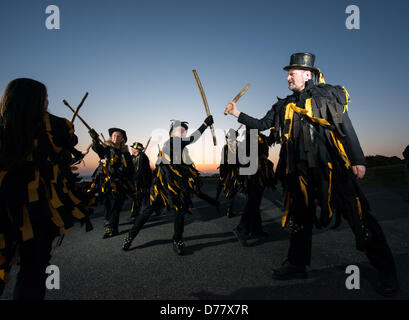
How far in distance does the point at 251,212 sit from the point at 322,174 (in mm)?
1757

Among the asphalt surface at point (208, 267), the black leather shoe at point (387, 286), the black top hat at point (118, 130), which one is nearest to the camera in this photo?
the black leather shoe at point (387, 286)

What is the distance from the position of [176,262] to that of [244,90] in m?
2.30

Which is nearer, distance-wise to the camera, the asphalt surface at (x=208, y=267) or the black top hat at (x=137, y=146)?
the asphalt surface at (x=208, y=267)

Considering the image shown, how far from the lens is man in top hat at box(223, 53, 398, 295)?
217cm

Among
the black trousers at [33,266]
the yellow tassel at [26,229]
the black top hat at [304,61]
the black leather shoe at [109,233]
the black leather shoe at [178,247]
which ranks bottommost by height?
the black leather shoe at [109,233]

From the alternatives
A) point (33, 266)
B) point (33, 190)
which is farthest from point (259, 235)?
point (33, 190)

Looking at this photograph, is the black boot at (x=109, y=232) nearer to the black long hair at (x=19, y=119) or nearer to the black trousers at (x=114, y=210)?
the black trousers at (x=114, y=210)

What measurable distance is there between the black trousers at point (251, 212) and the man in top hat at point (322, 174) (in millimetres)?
1239

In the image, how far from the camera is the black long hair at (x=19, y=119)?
→ 151 cm

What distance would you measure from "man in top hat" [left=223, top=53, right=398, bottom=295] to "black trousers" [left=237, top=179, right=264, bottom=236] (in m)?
1.24

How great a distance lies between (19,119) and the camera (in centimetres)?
155

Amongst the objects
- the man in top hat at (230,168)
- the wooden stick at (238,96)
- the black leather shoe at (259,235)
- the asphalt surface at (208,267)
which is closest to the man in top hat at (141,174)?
the asphalt surface at (208,267)

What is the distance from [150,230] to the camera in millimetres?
4820

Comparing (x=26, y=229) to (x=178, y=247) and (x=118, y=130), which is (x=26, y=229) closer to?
(x=178, y=247)
